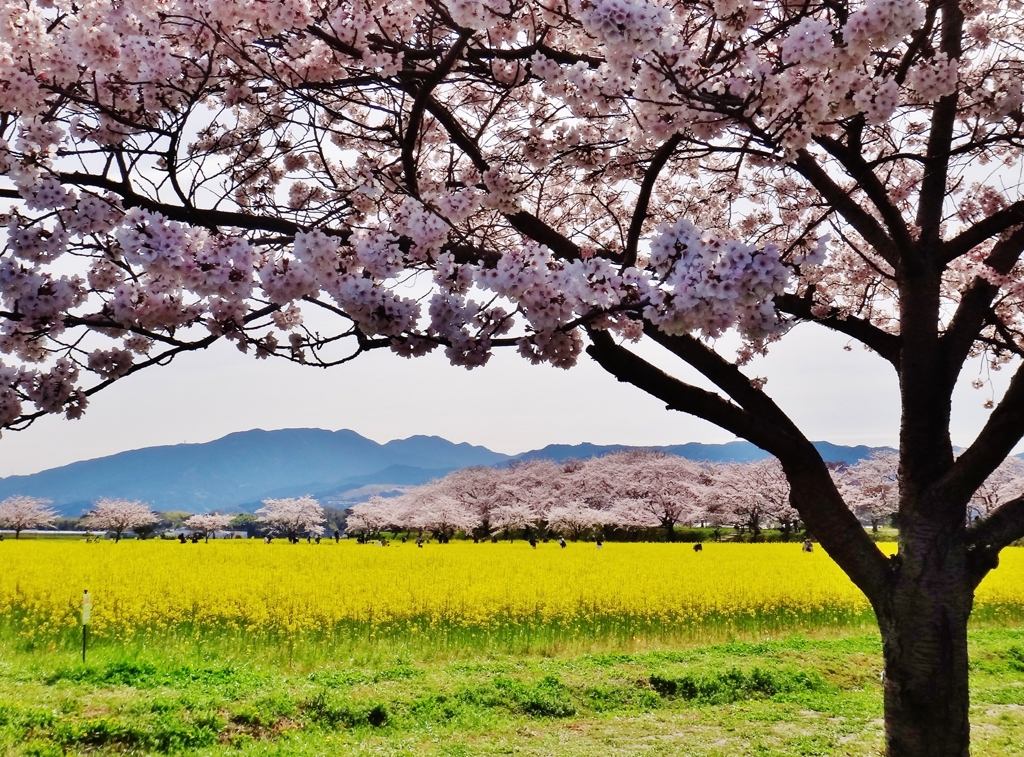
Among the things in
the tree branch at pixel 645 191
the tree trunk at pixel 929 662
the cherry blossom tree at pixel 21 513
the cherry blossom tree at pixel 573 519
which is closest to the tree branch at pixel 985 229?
the tree trunk at pixel 929 662

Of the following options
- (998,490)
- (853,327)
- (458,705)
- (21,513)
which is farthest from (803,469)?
(21,513)

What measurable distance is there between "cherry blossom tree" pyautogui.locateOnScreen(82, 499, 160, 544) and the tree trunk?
204ft

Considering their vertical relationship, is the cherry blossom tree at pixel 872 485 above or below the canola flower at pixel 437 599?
above

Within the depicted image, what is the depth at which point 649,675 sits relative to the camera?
30.4ft

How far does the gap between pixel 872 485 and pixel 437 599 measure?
48.1 meters

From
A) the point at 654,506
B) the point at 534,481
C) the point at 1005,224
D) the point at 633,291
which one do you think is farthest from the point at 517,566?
the point at 534,481

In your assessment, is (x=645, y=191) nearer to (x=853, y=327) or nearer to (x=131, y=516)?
(x=853, y=327)

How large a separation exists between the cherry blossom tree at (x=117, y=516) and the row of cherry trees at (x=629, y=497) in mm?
18018

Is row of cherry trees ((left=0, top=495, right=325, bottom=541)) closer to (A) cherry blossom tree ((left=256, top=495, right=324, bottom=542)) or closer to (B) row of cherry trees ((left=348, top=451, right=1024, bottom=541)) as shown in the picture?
(A) cherry blossom tree ((left=256, top=495, right=324, bottom=542))

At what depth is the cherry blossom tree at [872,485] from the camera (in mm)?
51750

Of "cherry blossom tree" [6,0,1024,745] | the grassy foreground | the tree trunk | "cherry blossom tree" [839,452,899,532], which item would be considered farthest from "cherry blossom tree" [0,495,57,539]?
the tree trunk

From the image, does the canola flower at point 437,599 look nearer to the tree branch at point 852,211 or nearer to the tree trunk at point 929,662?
the tree trunk at point 929,662

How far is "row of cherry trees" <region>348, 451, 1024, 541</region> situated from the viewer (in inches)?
1937

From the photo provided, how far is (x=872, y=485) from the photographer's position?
171ft
